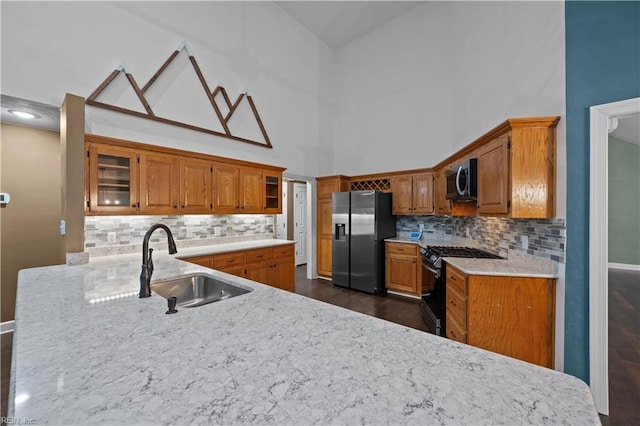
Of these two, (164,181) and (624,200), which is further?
(624,200)

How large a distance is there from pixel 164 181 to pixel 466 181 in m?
3.45

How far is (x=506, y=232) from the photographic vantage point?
2746 millimetres

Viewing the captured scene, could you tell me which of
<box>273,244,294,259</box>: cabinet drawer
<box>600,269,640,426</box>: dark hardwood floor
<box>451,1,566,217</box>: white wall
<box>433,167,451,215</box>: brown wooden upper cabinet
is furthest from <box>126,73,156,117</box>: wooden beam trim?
<box>600,269,640,426</box>: dark hardwood floor

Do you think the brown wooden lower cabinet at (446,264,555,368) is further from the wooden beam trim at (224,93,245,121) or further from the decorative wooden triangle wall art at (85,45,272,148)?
the wooden beam trim at (224,93,245,121)

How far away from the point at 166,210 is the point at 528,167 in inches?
146

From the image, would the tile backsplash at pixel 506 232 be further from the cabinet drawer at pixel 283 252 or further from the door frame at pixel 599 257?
the cabinet drawer at pixel 283 252

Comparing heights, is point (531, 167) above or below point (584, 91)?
below

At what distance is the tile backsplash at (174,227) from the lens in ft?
9.50

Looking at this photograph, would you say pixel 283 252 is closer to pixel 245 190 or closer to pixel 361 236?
pixel 245 190

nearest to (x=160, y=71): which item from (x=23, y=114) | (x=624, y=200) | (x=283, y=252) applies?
(x=23, y=114)

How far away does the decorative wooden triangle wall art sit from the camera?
2.96m

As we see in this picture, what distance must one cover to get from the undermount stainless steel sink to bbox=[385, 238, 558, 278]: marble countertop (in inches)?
75.4

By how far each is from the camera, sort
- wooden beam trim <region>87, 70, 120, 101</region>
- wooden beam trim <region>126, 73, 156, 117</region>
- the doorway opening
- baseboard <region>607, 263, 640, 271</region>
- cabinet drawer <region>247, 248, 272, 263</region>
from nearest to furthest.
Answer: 1. wooden beam trim <region>87, 70, 120, 101</region>
2. wooden beam trim <region>126, 73, 156, 117</region>
3. cabinet drawer <region>247, 248, 272, 263</region>
4. baseboard <region>607, 263, 640, 271</region>
5. the doorway opening

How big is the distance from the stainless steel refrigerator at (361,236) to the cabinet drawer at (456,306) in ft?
5.98
